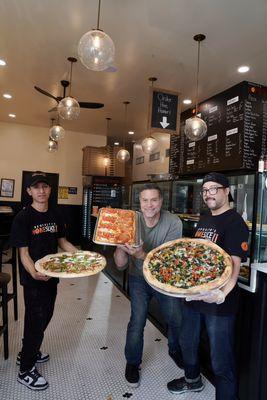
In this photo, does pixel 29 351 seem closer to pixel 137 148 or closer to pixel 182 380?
pixel 182 380

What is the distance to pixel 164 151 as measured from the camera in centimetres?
675

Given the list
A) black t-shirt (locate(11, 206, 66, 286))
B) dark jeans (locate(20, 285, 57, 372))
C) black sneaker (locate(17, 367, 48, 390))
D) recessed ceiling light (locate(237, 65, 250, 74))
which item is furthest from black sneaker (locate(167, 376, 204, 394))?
recessed ceiling light (locate(237, 65, 250, 74))

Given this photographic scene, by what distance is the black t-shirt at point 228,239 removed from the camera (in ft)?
5.78

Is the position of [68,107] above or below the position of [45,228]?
above

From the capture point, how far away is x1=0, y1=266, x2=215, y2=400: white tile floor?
7.02 ft

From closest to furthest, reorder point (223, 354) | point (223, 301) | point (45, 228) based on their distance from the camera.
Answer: point (223, 301), point (223, 354), point (45, 228)

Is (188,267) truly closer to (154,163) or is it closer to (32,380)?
(32,380)

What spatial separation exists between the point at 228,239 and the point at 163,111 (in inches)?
99.9

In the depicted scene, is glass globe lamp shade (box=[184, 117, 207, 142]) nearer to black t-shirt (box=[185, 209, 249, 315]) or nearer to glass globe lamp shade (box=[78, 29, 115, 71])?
glass globe lamp shade (box=[78, 29, 115, 71])

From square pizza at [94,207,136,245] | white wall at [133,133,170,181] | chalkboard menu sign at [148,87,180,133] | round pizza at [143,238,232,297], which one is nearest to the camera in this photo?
round pizza at [143,238,232,297]

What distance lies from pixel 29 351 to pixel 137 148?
6922mm

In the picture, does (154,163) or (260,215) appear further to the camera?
(154,163)

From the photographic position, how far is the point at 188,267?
1818 millimetres

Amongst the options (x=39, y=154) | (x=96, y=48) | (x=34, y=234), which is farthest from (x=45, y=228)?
(x=39, y=154)
